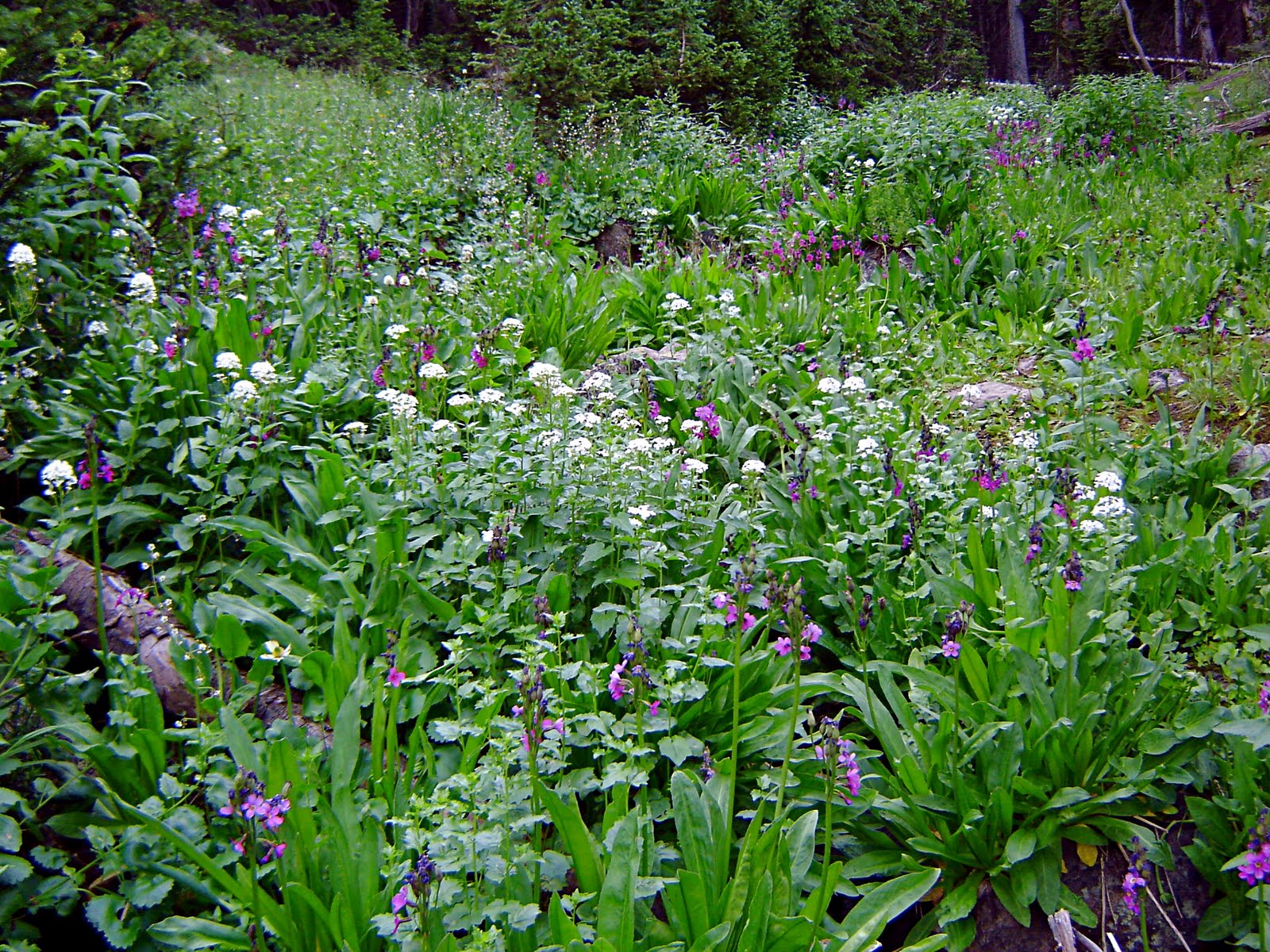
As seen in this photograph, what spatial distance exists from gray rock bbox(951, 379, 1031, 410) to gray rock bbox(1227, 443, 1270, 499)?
1030 mm

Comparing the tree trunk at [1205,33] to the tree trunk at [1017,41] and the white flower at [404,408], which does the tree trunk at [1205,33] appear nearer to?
the tree trunk at [1017,41]

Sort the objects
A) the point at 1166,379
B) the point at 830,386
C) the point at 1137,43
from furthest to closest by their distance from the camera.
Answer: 1. the point at 1137,43
2. the point at 1166,379
3. the point at 830,386

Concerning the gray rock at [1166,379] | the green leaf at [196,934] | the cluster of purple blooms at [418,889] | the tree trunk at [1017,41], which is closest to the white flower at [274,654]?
the green leaf at [196,934]

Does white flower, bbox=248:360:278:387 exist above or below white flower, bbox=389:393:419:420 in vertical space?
above

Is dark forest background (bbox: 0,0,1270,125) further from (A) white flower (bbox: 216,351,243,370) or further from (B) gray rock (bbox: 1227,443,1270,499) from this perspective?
(B) gray rock (bbox: 1227,443,1270,499)

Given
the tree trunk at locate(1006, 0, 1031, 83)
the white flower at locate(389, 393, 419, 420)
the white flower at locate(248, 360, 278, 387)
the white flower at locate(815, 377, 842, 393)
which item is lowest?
the white flower at locate(815, 377, 842, 393)

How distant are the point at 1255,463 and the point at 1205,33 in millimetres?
20685

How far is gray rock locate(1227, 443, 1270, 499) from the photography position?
3455 millimetres

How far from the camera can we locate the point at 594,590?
3.01 m

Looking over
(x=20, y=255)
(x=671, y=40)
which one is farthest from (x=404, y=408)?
(x=671, y=40)

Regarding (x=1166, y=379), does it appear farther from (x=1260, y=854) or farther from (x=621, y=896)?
(x=621, y=896)

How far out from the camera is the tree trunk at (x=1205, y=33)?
18.1 m

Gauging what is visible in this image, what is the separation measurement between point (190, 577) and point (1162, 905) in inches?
132

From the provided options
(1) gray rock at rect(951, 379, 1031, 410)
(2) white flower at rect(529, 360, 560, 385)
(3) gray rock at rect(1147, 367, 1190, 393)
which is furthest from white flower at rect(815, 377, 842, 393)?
(3) gray rock at rect(1147, 367, 1190, 393)
